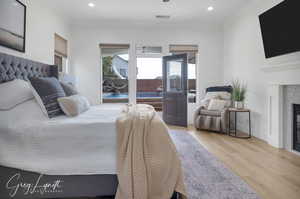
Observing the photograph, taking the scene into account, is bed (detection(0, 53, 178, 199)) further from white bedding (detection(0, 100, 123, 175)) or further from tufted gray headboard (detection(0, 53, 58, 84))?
tufted gray headboard (detection(0, 53, 58, 84))

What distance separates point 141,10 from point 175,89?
2.19m

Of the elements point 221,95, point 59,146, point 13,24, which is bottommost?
point 59,146

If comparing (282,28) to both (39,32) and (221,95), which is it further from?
(39,32)

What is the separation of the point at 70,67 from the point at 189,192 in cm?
454

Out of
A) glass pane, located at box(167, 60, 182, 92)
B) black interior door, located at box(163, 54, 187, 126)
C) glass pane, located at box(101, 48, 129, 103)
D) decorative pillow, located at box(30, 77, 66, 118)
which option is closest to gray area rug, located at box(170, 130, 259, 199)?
decorative pillow, located at box(30, 77, 66, 118)

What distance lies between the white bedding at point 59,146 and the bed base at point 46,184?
0.18 ft

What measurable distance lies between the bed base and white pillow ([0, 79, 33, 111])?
24.5 inches

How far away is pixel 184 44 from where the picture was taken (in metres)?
5.60

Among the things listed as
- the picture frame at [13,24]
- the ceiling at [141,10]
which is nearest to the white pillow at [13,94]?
the picture frame at [13,24]

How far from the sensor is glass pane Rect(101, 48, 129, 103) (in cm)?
567

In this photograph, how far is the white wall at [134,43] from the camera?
5.38 metres

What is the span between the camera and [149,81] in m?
6.32

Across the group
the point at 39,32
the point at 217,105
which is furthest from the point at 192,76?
the point at 39,32

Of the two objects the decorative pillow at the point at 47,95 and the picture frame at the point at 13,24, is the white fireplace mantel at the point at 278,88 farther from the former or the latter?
the picture frame at the point at 13,24
